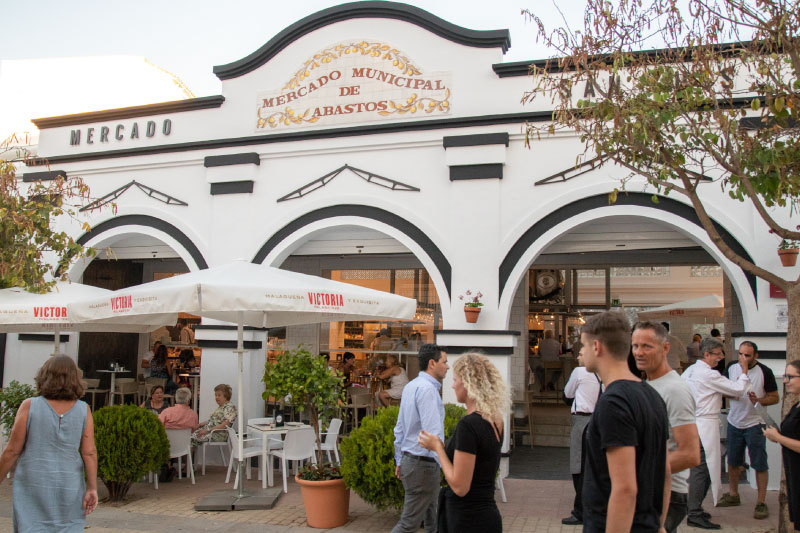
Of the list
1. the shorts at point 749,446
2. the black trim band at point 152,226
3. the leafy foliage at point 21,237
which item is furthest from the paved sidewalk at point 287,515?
the black trim band at point 152,226

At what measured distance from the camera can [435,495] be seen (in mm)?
5340

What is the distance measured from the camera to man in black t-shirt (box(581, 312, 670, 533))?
277 centimetres

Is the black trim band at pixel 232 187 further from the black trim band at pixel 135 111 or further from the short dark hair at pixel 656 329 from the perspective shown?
the short dark hair at pixel 656 329

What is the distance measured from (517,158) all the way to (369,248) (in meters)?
3.62

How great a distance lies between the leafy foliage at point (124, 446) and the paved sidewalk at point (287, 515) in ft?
1.15

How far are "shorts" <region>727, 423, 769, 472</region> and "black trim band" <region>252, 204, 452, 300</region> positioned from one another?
3.83 m

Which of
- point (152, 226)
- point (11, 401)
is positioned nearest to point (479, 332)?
point (152, 226)

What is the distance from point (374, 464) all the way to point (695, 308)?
21.7 ft

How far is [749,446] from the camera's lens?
7359 millimetres

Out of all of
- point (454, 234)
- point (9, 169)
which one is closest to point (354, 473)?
point (454, 234)

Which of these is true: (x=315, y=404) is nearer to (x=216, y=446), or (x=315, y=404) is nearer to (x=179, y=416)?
(x=179, y=416)

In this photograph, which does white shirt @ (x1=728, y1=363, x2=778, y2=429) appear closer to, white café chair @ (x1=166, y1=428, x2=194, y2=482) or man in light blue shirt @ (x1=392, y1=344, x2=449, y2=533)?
man in light blue shirt @ (x1=392, y1=344, x2=449, y2=533)

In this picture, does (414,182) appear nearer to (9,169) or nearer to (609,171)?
(609,171)

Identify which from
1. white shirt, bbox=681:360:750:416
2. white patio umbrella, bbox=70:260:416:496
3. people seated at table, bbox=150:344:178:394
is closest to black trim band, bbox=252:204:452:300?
white patio umbrella, bbox=70:260:416:496
